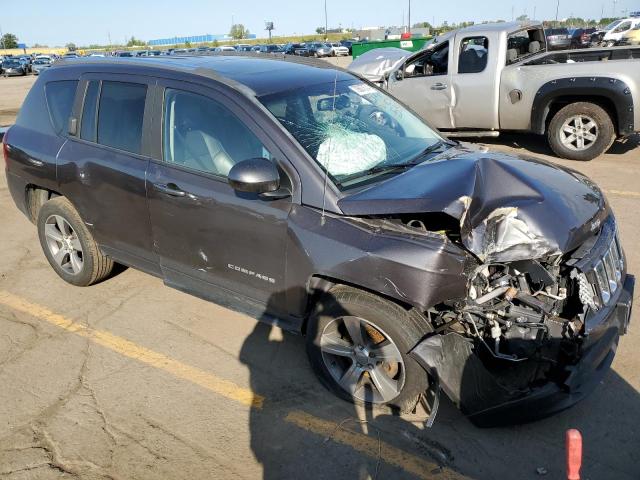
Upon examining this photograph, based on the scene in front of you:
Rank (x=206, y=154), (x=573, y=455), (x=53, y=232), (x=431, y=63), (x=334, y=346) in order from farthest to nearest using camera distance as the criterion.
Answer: (x=431, y=63)
(x=53, y=232)
(x=206, y=154)
(x=334, y=346)
(x=573, y=455)

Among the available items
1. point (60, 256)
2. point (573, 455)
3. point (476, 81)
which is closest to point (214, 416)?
point (573, 455)

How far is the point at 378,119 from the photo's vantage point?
3.89 meters

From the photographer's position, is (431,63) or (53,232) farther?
(431,63)

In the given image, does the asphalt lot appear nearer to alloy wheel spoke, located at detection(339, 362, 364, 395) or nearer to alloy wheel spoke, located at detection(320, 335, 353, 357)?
alloy wheel spoke, located at detection(339, 362, 364, 395)

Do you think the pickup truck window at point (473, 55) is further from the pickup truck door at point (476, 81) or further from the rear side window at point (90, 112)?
the rear side window at point (90, 112)

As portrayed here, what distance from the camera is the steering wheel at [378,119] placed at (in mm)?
3820

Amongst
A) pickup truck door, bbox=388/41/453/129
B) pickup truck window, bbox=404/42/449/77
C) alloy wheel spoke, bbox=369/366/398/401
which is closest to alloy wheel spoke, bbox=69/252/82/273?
alloy wheel spoke, bbox=369/366/398/401

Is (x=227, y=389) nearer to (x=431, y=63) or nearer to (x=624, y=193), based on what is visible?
(x=624, y=193)

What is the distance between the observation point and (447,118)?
Answer: 9141 millimetres

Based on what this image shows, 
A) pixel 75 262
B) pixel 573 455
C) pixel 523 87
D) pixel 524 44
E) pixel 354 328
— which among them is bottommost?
pixel 75 262

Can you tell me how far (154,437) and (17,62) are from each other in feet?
152

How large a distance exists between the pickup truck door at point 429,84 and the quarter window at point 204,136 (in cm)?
623

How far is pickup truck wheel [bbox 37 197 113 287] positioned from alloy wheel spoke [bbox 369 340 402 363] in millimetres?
2640

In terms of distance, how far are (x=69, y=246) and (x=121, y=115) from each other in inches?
55.4
